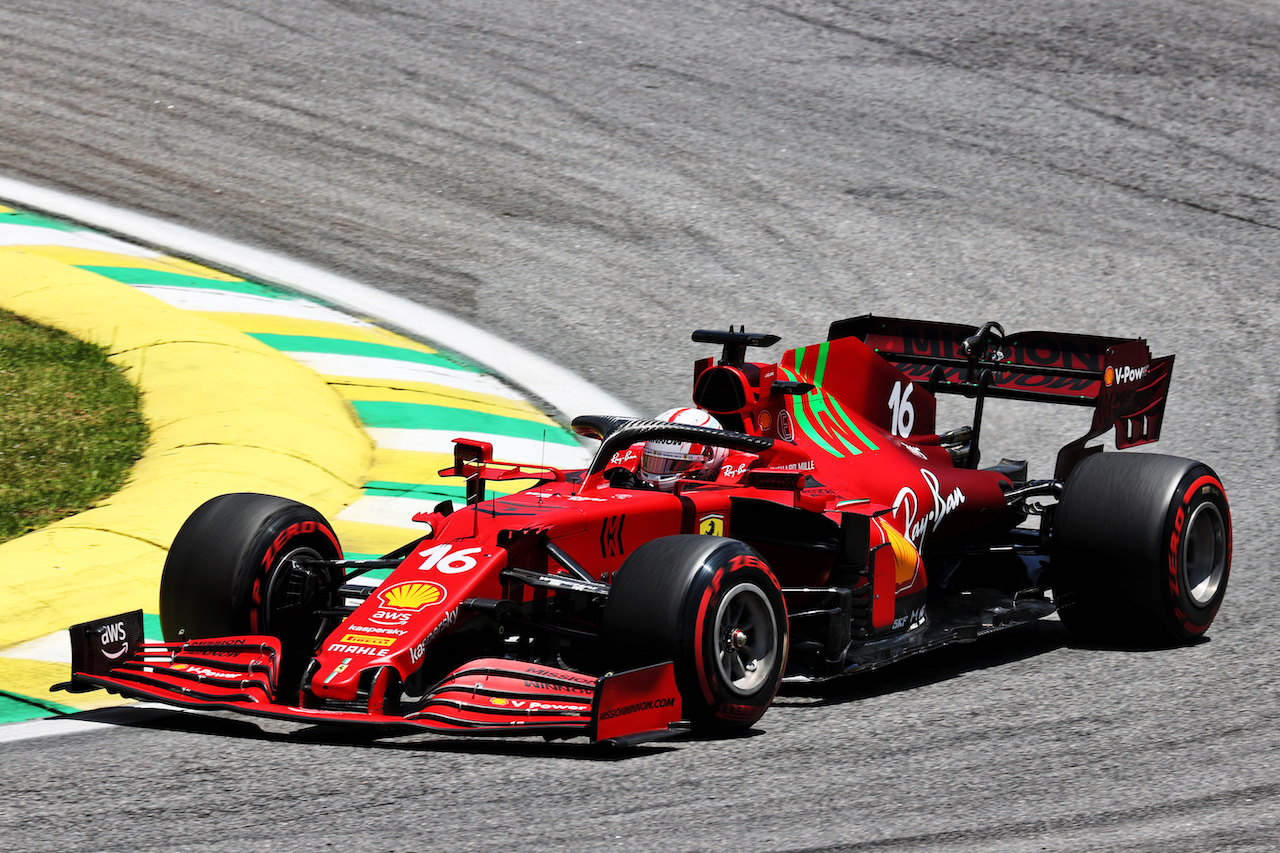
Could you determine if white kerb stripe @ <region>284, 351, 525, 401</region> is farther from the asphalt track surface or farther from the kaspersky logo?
the kaspersky logo

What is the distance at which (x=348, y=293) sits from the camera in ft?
40.8

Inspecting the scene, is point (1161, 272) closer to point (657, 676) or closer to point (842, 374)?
point (842, 374)

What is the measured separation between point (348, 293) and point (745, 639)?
7.96m

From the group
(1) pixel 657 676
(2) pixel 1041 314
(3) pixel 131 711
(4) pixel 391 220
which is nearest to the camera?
(1) pixel 657 676

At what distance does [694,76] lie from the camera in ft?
53.7

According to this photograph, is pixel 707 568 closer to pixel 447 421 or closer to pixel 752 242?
pixel 447 421

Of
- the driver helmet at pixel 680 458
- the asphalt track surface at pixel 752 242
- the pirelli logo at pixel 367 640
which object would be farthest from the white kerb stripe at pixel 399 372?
the pirelli logo at pixel 367 640

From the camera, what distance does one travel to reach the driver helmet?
247 inches

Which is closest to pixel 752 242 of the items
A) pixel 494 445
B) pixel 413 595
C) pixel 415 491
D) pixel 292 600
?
pixel 494 445

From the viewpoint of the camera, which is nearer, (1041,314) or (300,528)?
(300,528)

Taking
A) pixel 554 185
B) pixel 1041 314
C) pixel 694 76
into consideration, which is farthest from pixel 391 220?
pixel 1041 314

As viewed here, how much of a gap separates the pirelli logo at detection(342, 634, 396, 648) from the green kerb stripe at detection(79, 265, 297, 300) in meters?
7.09

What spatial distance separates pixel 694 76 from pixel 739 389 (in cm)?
1054

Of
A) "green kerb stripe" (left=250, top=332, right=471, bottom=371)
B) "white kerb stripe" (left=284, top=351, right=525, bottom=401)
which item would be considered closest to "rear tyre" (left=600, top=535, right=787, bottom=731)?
"white kerb stripe" (left=284, top=351, right=525, bottom=401)
